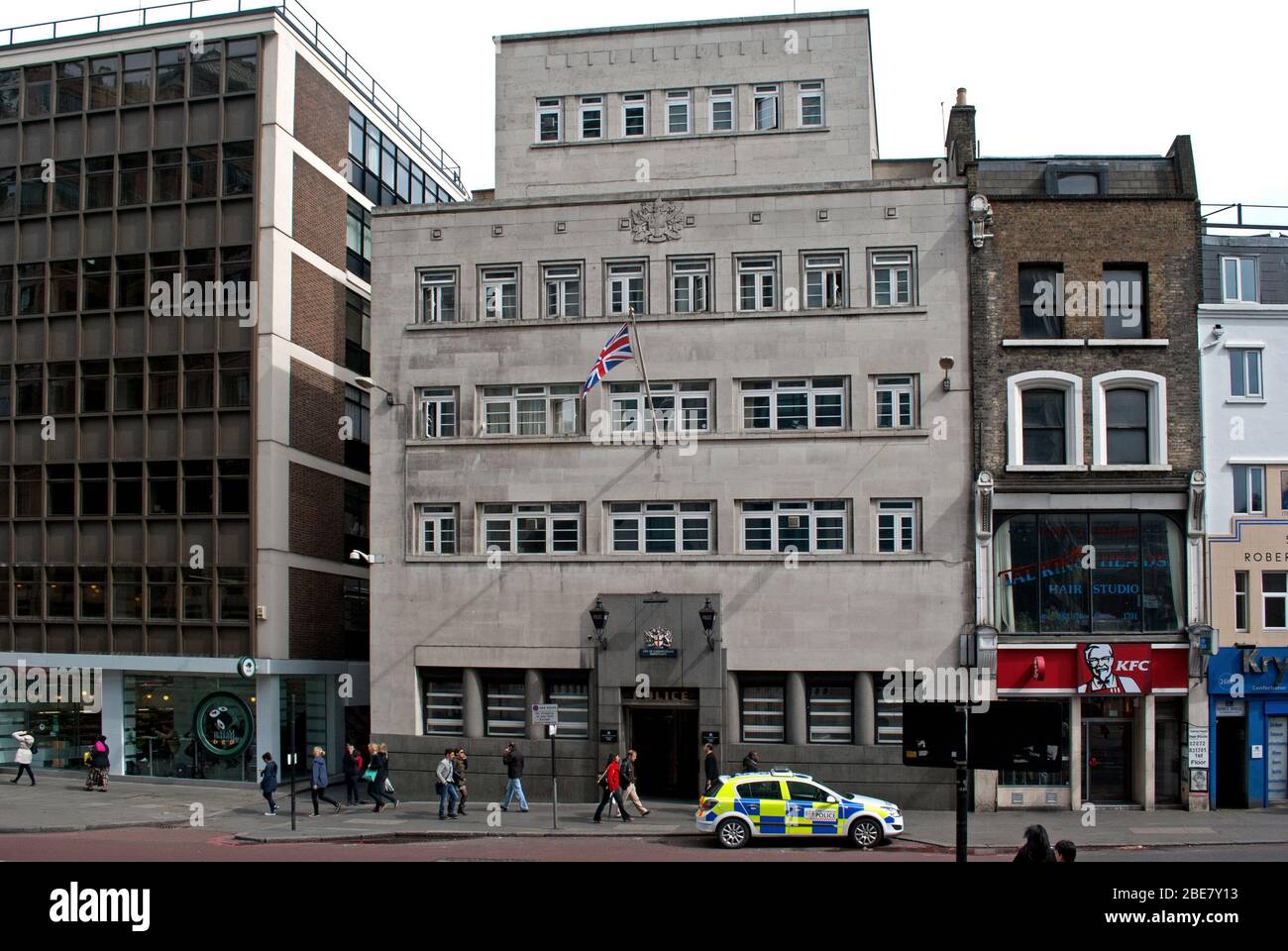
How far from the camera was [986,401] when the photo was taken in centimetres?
3102

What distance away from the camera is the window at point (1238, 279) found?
3188 cm

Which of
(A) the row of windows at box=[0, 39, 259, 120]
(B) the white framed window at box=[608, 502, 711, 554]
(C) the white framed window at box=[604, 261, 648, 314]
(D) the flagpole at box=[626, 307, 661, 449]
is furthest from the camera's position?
(A) the row of windows at box=[0, 39, 259, 120]

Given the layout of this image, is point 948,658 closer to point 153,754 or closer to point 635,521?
point 635,521

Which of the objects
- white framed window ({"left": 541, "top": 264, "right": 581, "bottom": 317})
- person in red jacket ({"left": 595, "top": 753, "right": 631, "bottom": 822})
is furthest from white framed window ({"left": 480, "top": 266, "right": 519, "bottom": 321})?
person in red jacket ({"left": 595, "top": 753, "right": 631, "bottom": 822})

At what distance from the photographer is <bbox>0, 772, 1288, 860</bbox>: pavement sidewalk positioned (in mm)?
26203

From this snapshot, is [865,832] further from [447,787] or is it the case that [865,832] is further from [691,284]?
[691,284]

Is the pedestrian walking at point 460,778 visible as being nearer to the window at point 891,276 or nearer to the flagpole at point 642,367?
the flagpole at point 642,367

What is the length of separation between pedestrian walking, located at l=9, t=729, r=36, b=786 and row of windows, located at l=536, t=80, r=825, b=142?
22.9 meters

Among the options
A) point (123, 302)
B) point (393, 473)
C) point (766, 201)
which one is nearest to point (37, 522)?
point (123, 302)

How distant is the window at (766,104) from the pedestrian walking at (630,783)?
56.5 ft

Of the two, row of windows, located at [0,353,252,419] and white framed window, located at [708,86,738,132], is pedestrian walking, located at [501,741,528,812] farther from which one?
white framed window, located at [708,86,738,132]

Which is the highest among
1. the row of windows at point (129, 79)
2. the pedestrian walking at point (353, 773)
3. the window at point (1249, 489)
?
the row of windows at point (129, 79)

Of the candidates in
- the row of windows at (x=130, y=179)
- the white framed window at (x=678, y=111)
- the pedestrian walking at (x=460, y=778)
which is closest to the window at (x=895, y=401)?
the white framed window at (x=678, y=111)

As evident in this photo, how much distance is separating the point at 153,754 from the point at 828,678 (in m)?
20.6
